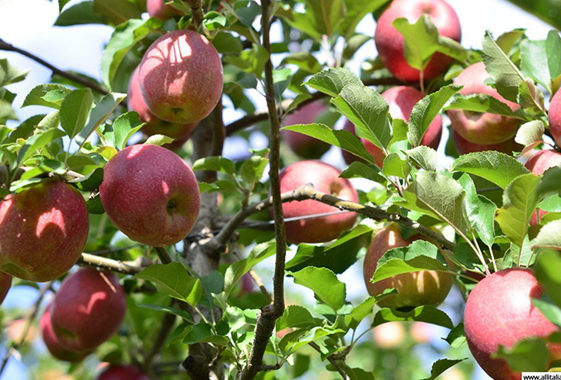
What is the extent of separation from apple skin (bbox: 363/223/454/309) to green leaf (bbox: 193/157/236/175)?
0.36m

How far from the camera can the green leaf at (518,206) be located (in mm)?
871

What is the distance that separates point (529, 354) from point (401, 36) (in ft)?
3.68

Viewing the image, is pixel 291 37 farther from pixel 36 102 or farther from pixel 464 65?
pixel 36 102

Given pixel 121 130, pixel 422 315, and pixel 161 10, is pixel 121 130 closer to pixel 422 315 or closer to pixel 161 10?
pixel 161 10

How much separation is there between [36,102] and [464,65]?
100 cm

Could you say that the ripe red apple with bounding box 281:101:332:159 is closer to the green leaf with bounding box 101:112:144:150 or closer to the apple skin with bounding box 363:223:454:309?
the apple skin with bounding box 363:223:454:309

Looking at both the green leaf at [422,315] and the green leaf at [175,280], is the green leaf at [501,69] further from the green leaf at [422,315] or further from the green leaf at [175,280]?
the green leaf at [175,280]

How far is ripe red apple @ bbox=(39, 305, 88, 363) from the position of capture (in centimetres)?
176

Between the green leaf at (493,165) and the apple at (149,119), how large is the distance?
77cm

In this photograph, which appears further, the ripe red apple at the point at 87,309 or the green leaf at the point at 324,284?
the ripe red apple at the point at 87,309

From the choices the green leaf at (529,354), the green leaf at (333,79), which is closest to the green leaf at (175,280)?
the green leaf at (333,79)

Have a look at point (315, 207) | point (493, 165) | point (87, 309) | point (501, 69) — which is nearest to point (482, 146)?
point (501, 69)

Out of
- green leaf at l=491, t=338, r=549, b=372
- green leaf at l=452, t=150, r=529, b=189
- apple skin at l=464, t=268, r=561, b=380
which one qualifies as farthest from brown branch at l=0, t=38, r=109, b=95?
green leaf at l=491, t=338, r=549, b=372

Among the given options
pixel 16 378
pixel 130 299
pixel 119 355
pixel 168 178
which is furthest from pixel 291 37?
pixel 16 378
